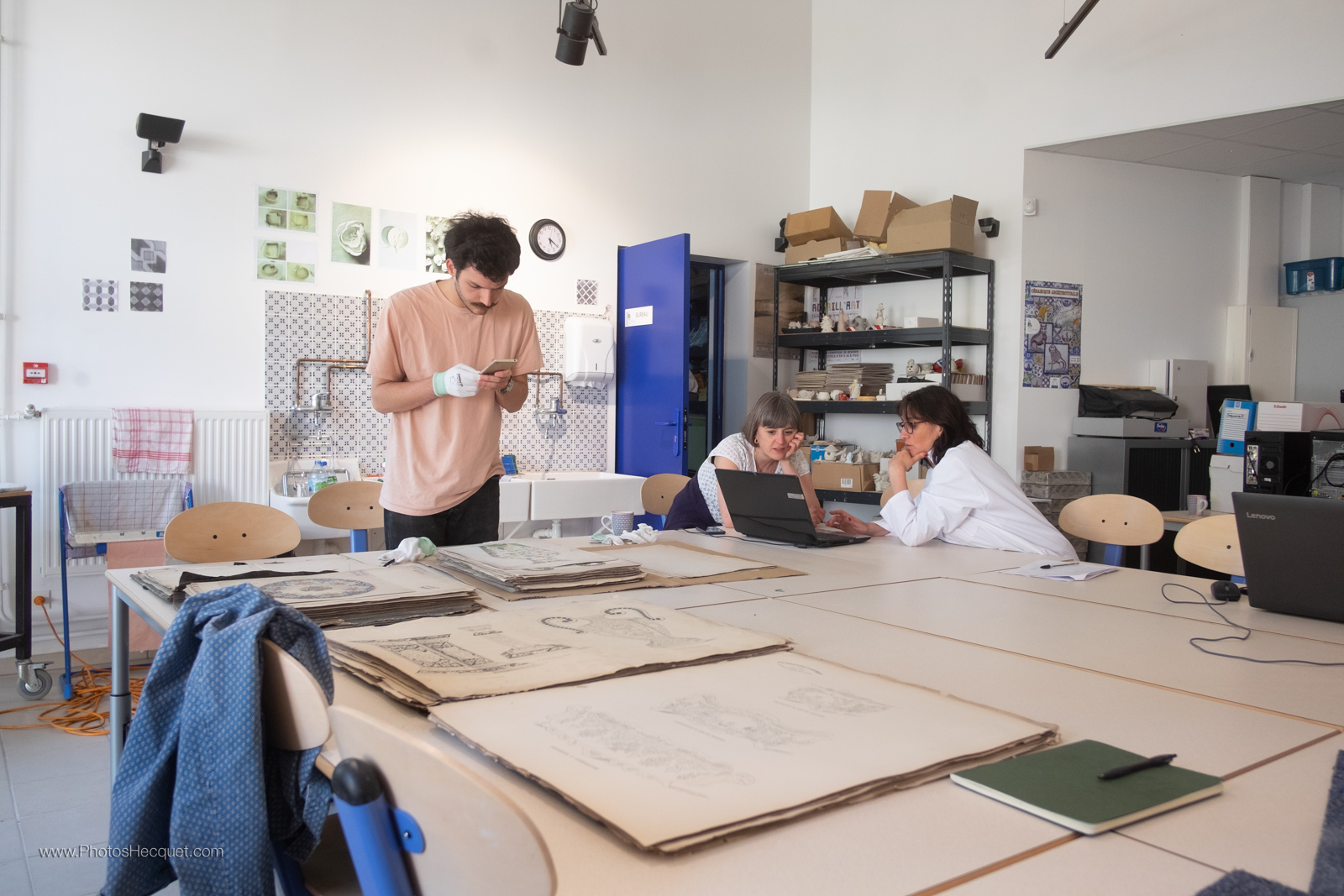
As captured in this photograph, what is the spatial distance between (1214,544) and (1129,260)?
3718 mm

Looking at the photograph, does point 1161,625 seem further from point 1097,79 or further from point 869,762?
point 1097,79

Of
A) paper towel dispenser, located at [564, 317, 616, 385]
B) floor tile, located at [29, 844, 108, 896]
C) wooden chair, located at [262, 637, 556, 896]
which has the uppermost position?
paper towel dispenser, located at [564, 317, 616, 385]

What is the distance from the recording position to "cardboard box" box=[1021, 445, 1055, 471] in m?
5.20

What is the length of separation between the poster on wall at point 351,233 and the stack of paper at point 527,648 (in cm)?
352

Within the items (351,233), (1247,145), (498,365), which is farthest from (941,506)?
(1247,145)

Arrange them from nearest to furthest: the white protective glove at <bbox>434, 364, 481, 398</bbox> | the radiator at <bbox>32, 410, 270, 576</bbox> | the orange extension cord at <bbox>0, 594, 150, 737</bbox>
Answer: the white protective glove at <bbox>434, 364, 481, 398</bbox> → the orange extension cord at <bbox>0, 594, 150, 737</bbox> → the radiator at <bbox>32, 410, 270, 576</bbox>

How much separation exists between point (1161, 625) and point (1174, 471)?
432cm

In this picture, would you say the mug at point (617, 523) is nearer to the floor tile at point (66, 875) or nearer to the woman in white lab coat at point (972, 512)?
the woman in white lab coat at point (972, 512)

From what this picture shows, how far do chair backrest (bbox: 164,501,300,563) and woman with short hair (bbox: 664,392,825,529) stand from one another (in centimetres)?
128

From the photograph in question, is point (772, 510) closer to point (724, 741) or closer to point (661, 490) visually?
point (661, 490)

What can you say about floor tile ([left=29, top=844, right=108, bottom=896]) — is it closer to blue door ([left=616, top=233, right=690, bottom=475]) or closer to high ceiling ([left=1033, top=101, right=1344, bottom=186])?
blue door ([left=616, top=233, right=690, bottom=475])

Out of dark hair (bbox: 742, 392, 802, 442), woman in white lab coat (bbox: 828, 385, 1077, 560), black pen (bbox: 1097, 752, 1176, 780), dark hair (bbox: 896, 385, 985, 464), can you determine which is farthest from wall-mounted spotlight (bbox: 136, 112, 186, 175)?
black pen (bbox: 1097, 752, 1176, 780)

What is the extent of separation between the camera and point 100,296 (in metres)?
3.97

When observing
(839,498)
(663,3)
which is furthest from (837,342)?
(663,3)
